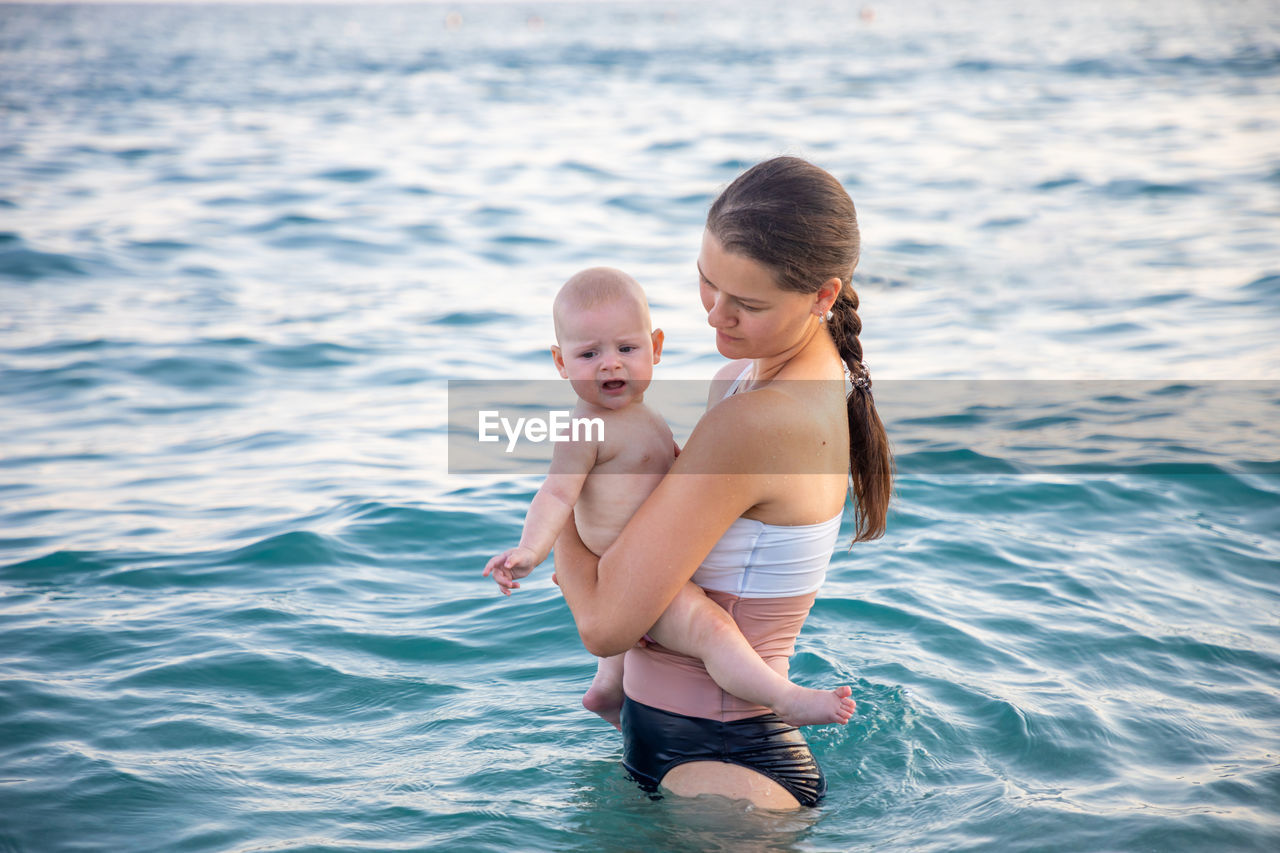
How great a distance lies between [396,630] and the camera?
16.9 ft

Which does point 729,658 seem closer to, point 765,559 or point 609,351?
point 765,559

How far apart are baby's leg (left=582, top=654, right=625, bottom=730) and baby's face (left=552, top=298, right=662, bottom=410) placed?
90cm

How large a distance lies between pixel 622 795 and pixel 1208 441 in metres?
4.94

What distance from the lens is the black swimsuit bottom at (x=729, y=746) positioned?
Answer: 3256mm

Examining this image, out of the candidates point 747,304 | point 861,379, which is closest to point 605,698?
point 861,379

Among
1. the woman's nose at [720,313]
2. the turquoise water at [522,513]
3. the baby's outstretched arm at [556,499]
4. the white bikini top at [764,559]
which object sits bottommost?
the turquoise water at [522,513]

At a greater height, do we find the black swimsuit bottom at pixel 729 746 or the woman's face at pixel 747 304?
the woman's face at pixel 747 304

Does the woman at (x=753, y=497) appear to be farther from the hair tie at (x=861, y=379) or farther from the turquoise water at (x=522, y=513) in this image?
the turquoise water at (x=522, y=513)

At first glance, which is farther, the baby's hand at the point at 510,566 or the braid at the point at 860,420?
the braid at the point at 860,420

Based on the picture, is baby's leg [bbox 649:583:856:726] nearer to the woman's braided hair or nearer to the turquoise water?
the turquoise water

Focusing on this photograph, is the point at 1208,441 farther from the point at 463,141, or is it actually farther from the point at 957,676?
the point at 463,141

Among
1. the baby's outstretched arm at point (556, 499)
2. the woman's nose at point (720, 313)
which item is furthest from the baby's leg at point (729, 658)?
the woman's nose at point (720, 313)

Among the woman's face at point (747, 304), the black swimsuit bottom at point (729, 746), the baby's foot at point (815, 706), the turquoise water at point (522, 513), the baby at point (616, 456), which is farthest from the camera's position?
the turquoise water at point (522, 513)

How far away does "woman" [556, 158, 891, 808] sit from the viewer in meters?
2.95
